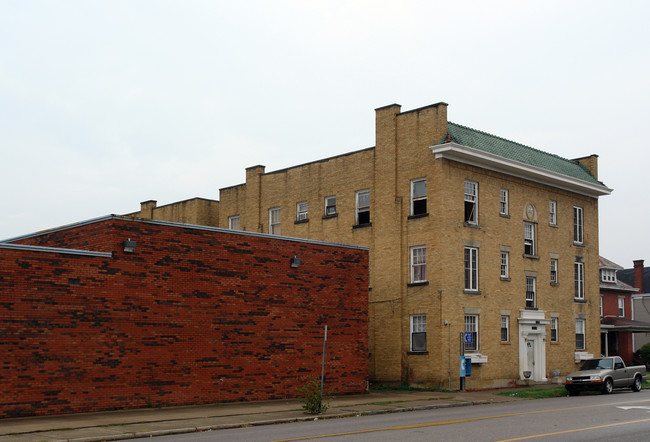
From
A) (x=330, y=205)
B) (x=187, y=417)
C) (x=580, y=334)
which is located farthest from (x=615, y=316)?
(x=187, y=417)

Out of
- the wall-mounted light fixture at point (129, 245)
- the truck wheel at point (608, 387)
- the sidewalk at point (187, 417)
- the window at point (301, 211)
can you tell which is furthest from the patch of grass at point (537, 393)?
the wall-mounted light fixture at point (129, 245)

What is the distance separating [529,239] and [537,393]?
885 cm

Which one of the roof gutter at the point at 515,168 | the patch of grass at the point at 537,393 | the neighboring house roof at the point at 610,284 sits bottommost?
the patch of grass at the point at 537,393

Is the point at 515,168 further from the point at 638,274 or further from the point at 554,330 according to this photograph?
the point at 638,274

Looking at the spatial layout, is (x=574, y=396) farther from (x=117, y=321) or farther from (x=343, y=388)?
(x=117, y=321)

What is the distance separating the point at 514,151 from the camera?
37.4m

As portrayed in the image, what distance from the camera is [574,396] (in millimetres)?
31453

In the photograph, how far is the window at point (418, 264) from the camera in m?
33.6

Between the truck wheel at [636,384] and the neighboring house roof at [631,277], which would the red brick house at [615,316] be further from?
the truck wheel at [636,384]

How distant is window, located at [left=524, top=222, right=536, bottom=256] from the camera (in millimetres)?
37219

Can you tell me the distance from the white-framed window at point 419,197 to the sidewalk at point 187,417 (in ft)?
28.9

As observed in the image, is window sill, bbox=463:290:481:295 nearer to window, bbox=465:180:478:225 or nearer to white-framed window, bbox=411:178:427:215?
window, bbox=465:180:478:225

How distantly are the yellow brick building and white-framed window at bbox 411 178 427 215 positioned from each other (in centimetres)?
5

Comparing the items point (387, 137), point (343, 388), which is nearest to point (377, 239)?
point (387, 137)
